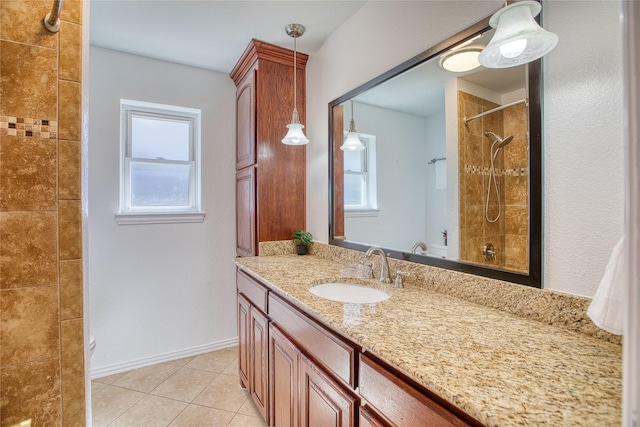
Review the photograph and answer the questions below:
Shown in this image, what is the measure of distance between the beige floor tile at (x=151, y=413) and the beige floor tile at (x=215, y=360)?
42 cm

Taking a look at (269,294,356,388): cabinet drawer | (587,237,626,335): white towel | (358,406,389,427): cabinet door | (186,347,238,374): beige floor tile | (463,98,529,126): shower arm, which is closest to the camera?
(587,237,626,335): white towel

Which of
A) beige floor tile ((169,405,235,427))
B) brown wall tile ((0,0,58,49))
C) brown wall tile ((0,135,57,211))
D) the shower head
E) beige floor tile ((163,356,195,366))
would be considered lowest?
beige floor tile ((169,405,235,427))

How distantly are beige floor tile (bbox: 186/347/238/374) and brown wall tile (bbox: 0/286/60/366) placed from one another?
1.54m

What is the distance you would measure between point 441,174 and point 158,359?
8.47ft

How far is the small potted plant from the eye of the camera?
230 cm

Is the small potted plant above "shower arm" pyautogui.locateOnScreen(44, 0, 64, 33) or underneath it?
underneath

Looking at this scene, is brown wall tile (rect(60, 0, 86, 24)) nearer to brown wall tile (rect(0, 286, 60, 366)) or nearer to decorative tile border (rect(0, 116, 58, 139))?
decorative tile border (rect(0, 116, 58, 139))

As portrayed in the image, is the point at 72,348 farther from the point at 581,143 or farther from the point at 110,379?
the point at 581,143

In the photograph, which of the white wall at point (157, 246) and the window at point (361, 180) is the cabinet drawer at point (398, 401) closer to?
the window at point (361, 180)

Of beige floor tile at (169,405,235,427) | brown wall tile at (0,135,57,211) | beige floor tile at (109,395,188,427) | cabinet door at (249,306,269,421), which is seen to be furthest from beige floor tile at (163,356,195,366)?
brown wall tile at (0,135,57,211)

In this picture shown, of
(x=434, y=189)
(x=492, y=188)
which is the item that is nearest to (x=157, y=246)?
(x=434, y=189)

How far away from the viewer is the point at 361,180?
6.31ft

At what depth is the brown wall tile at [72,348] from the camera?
106 cm

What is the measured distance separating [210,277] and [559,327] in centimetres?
247
